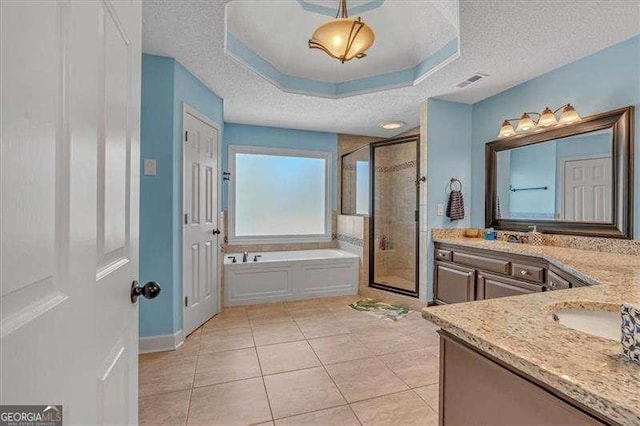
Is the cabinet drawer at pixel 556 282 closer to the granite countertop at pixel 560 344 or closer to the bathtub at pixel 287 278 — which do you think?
the granite countertop at pixel 560 344

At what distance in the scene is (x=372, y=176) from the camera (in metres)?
3.99

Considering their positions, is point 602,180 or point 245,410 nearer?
point 245,410

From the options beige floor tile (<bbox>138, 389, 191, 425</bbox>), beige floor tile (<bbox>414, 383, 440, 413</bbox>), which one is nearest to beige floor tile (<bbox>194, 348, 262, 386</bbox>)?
beige floor tile (<bbox>138, 389, 191, 425</bbox>)

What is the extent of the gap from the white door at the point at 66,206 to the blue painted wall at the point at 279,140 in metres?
3.42

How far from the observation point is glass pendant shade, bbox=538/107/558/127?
2.50 meters

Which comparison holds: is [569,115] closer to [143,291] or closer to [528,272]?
[528,272]

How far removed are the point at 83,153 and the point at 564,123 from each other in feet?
10.5

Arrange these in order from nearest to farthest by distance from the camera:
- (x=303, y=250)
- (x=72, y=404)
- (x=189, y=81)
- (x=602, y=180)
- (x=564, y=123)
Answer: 1. (x=72, y=404)
2. (x=602, y=180)
3. (x=564, y=123)
4. (x=189, y=81)
5. (x=303, y=250)

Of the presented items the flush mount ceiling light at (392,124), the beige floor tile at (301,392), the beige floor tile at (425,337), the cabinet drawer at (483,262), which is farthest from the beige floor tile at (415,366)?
the flush mount ceiling light at (392,124)

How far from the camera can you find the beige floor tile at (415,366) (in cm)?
198

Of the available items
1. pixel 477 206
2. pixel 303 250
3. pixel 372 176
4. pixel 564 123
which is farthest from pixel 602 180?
pixel 303 250

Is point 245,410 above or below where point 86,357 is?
below

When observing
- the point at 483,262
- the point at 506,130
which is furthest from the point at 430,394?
the point at 506,130

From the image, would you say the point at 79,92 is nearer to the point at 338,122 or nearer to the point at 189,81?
the point at 189,81
